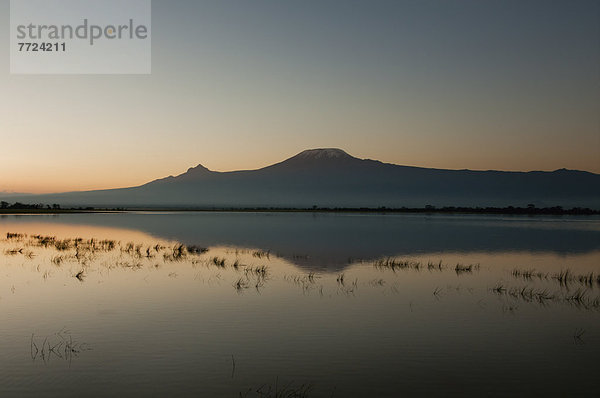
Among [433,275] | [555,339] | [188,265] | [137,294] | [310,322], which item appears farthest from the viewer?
[188,265]

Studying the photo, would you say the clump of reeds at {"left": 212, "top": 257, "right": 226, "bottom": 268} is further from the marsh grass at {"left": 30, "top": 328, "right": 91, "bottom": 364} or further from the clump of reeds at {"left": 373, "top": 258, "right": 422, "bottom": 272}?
the marsh grass at {"left": 30, "top": 328, "right": 91, "bottom": 364}

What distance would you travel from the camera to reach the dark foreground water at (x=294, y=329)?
1097cm

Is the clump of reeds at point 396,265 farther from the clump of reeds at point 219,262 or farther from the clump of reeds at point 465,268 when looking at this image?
the clump of reeds at point 219,262

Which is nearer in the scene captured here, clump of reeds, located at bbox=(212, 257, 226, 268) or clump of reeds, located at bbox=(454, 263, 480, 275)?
clump of reeds, located at bbox=(454, 263, 480, 275)

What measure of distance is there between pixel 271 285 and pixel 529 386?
14.2m

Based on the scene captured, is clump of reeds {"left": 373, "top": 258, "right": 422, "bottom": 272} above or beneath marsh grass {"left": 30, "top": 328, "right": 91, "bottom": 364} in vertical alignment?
beneath

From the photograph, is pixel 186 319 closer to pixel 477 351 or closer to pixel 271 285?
pixel 271 285

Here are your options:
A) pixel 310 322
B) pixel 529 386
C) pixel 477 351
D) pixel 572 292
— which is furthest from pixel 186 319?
pixel 572 292

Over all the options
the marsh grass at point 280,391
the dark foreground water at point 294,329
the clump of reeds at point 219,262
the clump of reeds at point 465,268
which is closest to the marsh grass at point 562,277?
the dark foreground water at point 294,329

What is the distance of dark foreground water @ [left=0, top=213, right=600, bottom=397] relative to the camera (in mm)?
10969

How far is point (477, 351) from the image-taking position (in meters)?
13.4

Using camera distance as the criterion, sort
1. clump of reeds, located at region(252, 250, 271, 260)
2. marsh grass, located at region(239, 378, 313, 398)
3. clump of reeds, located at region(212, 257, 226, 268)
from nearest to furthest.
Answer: marsh grass, located at region(239, 378, 313, 398) → clump of reeds, located at region(212, 257, 226, 268) → clump of reeds, located at region(252, 250, 271, 260)

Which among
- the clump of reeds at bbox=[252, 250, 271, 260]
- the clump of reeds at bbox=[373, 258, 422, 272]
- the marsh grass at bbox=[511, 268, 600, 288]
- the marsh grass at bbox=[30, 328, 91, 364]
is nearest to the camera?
the marsh grass at bbox=[30, 328, 91, 364]

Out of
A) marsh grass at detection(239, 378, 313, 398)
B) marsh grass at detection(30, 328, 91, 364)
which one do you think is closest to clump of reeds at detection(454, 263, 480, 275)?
marsh grass at detection(239, 378, 313, 398)
